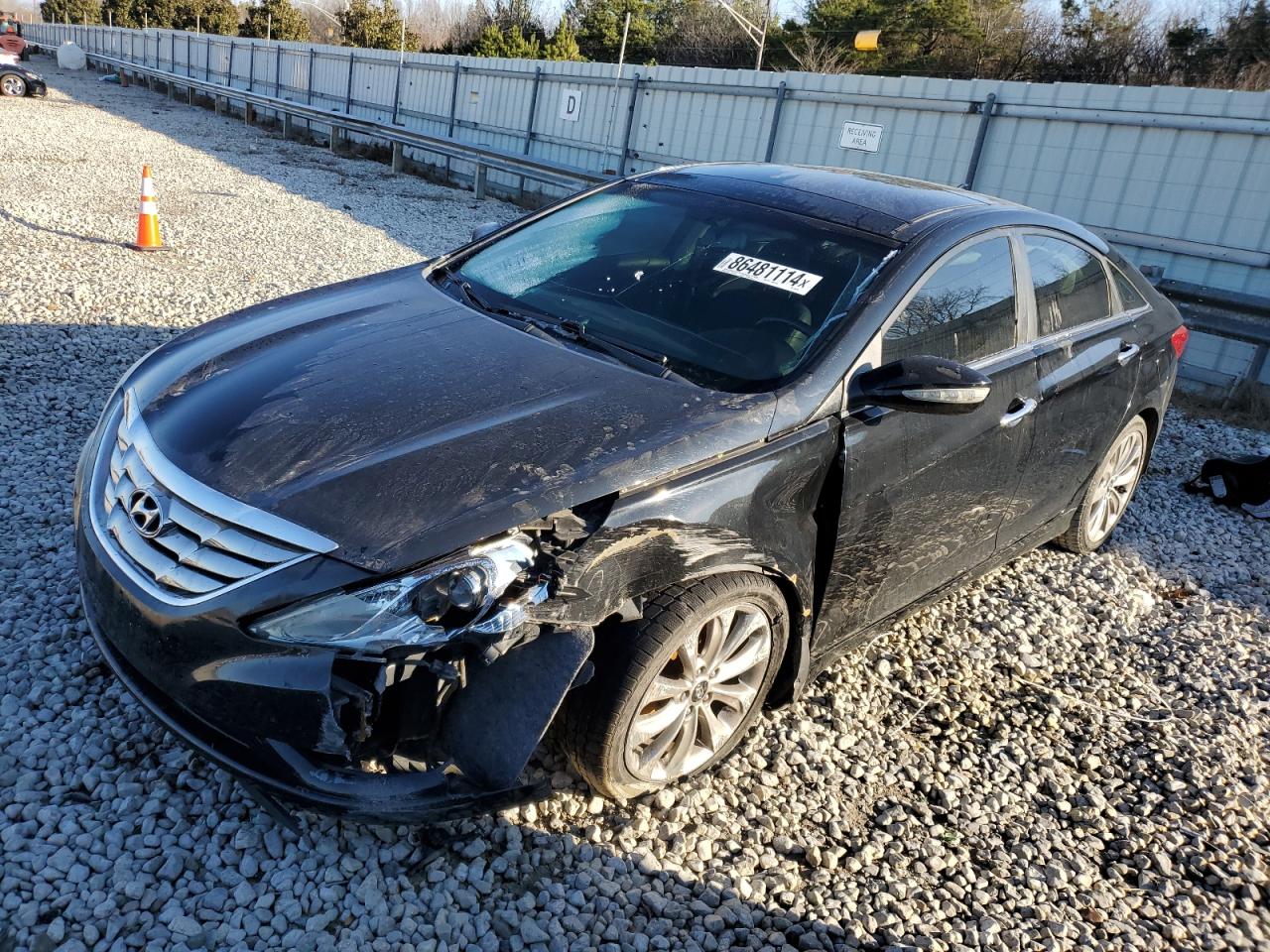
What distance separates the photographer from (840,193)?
3539 millimetres

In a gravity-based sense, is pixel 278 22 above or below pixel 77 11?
above

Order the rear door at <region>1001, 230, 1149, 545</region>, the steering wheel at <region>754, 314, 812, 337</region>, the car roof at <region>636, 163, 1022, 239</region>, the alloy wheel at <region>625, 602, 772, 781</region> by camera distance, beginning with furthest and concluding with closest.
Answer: the rear door at <region>1001, 230, 1149, 545</region> < the car roof at <region>636, 163, 1022, 239</region> < the steering wheel at <region>754, 314, 812, 337</region> < the alloy wheel at <region>625, 602, 772, 781</region>

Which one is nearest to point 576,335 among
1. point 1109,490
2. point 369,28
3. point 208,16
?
point 1109,490

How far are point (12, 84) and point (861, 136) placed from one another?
21.9 metres

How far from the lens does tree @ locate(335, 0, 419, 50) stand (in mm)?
43656

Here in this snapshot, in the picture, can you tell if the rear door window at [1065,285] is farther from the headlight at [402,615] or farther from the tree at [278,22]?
the tree at [278,22]

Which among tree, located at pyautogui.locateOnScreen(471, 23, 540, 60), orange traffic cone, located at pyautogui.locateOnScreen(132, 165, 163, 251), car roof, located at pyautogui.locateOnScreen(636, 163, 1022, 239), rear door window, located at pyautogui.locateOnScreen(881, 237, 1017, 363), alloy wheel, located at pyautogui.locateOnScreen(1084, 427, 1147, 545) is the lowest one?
orange traffic cone, located at pyautogui.locateOnScreen(132, 165, 163, 251)

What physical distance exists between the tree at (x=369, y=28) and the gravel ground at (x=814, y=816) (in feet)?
147

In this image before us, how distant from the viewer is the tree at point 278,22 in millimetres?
49219

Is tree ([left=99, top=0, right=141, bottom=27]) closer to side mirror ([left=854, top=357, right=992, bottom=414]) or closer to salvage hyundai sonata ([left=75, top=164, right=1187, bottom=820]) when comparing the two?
salvage hyundai sonata ([left=75, top=164, right=1187, bottom=820])

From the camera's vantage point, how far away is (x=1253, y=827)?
9.89 feet

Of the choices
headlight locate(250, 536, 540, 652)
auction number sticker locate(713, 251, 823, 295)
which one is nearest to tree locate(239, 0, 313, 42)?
auction number sticker locate(713, 251, 823, 295)

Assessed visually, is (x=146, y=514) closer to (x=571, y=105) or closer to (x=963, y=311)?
(x=963, y=311)

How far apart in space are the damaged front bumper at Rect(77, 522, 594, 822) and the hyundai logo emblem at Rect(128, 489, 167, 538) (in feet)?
0.68
